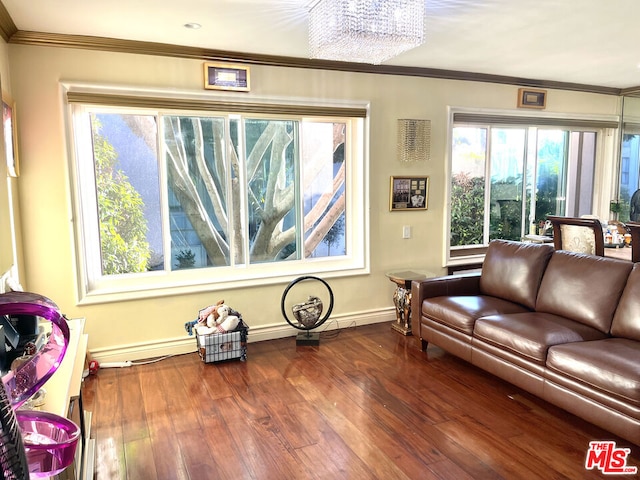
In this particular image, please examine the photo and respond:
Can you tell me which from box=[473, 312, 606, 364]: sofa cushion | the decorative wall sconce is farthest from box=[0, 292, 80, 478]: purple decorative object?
the decorative wall sconce

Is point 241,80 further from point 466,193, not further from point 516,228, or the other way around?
point 516,228

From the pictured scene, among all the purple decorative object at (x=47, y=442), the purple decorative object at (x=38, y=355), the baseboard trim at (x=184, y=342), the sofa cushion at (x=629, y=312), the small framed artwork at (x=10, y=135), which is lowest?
the baseboard trim at (x=184, y=342)

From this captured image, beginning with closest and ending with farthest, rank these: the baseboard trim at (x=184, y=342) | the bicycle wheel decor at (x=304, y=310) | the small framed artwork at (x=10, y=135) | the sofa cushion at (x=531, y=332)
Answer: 1. the sofa cushion at (x=531, y=332)
2. the small framed artwork at (x=10, y=135)
3. the baseboard trim at (x=184, y=342)
4. the bicycle wheel decor at (x=304, y=310)

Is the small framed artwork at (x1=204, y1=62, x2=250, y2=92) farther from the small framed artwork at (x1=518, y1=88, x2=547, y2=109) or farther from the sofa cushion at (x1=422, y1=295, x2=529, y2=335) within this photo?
the small framed artwork at (x1=518, y1=88, x2=547, y2=109)

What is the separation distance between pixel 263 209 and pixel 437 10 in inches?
85.9

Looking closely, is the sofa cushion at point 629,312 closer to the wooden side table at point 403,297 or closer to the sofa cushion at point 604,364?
the sofa cushion at point 604,364

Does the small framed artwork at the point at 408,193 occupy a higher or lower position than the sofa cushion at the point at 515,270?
higher

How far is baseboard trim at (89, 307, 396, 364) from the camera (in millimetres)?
3705

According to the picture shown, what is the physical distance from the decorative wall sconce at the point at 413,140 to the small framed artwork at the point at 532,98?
1251 millimetres

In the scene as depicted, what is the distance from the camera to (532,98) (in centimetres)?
518

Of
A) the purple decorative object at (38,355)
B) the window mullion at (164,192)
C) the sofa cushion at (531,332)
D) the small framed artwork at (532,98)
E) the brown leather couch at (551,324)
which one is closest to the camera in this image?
the purple decorative object at (38,355)

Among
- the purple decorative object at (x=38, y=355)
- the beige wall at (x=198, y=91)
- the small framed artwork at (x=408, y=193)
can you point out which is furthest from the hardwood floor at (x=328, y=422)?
the small framed artwork at (x=408, y=193)

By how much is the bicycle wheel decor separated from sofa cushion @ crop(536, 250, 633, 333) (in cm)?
174

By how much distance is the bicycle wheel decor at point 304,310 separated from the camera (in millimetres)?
4078
